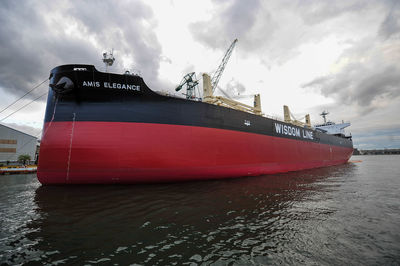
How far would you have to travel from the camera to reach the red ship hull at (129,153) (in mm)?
7875

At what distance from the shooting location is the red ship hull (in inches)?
310

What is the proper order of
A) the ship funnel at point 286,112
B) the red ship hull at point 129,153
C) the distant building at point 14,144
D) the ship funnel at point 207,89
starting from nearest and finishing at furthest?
the red ship hull at point 129,153 → the ship funnel at point 207,89 → the ship funnel at point 286,112 → the distant building at point 14,144

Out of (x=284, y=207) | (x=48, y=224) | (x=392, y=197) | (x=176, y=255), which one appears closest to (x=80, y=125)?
(x=48, y=224)

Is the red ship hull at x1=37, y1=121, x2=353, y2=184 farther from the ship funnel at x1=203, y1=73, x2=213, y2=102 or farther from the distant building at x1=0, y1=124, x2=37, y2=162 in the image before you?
the distant building at x1=0, y1=124, x2=37, y2=162

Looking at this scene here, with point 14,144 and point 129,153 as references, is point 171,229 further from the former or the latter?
point 14,144

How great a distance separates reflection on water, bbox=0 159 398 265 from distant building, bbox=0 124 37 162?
36196mm

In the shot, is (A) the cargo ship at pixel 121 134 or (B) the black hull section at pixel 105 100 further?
(B) the black hull section at pixel 105 100

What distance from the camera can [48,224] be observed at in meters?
4.02

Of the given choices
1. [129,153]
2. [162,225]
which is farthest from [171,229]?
[129,153]

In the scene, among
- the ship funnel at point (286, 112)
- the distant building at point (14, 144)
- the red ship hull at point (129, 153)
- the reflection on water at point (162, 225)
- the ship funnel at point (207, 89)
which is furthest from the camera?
the distant building at point (14, 144)

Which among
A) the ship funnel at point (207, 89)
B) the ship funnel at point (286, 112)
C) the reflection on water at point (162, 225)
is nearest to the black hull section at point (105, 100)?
the reflection on water at point (162, 225)

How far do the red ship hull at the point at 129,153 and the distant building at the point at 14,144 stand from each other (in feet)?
110

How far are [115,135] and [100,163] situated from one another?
4.85 ft

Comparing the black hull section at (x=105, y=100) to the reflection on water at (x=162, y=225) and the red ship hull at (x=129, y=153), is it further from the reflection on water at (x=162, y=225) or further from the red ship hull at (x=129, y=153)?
the reflection on water at (x=162, y=225)
